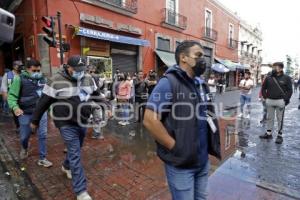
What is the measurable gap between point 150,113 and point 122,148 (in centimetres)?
380

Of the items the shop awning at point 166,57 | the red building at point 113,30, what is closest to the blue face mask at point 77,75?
the red building at point 113,30

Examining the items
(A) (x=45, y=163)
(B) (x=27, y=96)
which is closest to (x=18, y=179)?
(A) (x=45, y=163)

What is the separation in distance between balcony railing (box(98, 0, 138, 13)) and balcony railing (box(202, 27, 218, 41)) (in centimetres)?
927

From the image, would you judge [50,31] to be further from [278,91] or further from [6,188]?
[278,91]

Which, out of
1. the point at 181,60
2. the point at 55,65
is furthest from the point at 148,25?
the point at 181,60

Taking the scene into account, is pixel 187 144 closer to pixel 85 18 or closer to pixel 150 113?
pixel 150 113

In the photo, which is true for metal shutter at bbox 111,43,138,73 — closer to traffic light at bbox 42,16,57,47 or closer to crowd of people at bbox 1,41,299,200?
traffic light at bbox 42,16,57,47

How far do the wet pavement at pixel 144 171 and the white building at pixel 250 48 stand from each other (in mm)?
27720

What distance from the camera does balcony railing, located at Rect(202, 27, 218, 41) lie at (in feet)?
69.8

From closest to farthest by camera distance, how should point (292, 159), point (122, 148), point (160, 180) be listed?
point (160, 180) → point (292, 159) → point (122, 148)

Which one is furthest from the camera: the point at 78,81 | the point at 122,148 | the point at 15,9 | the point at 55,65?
the point at 15,9

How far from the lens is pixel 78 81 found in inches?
136

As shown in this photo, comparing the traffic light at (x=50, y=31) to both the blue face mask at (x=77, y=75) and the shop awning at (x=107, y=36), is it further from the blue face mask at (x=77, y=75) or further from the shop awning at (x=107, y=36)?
the blue face mask at (x=77, y=75)

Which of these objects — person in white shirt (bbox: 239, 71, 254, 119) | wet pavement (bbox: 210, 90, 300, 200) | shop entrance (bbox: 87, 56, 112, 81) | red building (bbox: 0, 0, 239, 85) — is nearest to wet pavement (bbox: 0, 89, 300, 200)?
wet pavement (bbox: 210, 90, 300, 200)
